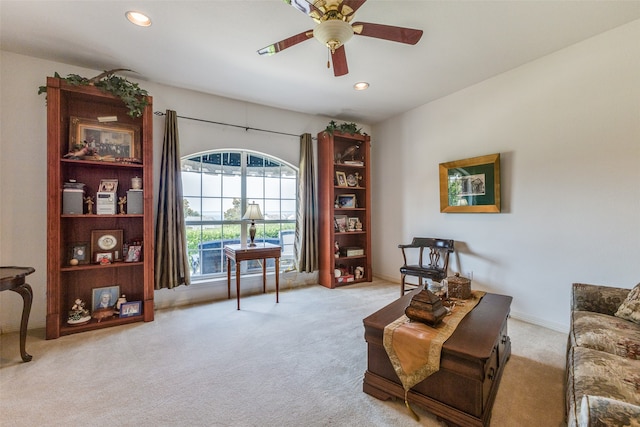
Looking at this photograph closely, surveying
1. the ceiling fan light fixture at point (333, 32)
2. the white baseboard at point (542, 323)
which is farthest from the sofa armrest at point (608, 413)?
the white baseboard at point (542, 323)

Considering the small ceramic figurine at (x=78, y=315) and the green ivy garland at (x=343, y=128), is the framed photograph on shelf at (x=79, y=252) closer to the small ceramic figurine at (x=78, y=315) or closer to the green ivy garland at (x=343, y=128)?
the small ceramic figurine at (x=78, y=315)

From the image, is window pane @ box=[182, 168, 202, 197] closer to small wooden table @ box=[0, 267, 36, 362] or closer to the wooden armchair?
small wooden table @ box=[0, 267, 36, 362]

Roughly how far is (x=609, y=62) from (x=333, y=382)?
3.61 metres

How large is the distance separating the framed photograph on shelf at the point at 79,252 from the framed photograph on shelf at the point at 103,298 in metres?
0.37

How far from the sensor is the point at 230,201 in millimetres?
3973

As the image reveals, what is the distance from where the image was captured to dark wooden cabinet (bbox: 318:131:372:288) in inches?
170

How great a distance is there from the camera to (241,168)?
4.03m

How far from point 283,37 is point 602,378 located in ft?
10.3

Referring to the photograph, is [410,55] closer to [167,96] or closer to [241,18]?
[241,18]

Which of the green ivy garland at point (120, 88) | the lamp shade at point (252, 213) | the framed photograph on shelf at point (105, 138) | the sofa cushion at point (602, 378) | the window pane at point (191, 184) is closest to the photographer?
the sofa cushion at point (602, 378)

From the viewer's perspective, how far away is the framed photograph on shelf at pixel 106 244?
2994mm

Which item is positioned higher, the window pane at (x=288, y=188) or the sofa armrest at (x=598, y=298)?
the window pane at (x=288, y=188)

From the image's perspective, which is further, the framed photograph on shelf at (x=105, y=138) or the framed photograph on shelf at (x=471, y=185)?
the framed photograph on shelf at (x=471, y=185)

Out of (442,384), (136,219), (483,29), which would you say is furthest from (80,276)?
(483,29)
